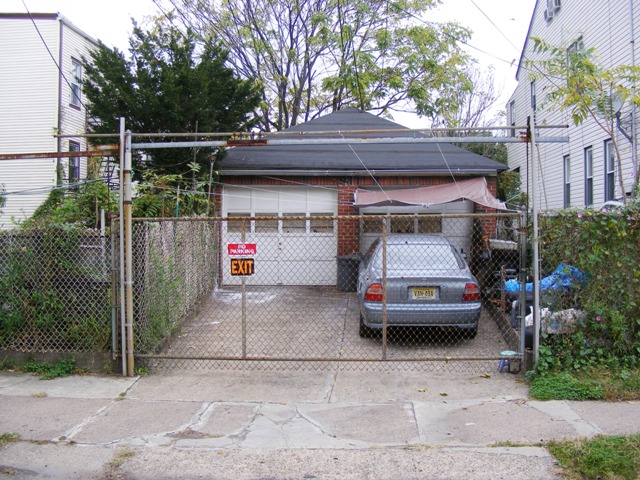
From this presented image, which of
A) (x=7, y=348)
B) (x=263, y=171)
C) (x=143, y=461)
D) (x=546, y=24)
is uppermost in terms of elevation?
(x=546, y=24)

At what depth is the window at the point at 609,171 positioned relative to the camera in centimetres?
1382

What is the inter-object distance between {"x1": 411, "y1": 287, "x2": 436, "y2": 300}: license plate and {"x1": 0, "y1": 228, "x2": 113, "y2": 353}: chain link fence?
153 inches

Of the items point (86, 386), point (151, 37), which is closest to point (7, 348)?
point (86, 386)

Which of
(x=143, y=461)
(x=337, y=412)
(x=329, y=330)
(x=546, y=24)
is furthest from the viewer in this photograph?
(x=546, y=24)

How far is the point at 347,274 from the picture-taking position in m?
12.8

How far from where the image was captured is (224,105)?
13.1 m

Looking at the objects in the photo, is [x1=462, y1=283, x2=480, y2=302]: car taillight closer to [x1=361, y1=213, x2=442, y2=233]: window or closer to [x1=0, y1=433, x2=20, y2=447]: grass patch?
[x1=0, y1=433, x2=20, y2=447]: grass patch

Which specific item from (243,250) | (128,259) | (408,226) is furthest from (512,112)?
(128,259)

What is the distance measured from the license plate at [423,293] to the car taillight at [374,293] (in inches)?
17.4

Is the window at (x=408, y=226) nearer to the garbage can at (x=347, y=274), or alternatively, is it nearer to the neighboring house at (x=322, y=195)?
the neighboring house at (x=322, y=195)

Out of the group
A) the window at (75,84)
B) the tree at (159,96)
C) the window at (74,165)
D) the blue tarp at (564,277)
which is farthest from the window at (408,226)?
the window at (75,84)

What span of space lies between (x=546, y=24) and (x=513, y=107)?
4579mm

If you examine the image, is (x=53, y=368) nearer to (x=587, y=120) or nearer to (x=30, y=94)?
(x=587, y=120)

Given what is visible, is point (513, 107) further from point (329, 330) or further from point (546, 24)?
point (329, 330)
